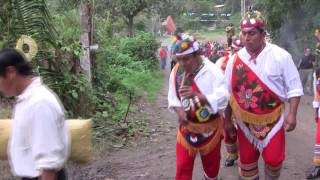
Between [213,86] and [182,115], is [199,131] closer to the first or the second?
[182,115]

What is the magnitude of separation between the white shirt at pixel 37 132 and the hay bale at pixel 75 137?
0.34 metres

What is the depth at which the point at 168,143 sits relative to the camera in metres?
8.75

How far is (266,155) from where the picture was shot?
193 inches

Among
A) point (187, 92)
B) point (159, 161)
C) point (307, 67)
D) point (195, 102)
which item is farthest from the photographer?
point (307, 67)

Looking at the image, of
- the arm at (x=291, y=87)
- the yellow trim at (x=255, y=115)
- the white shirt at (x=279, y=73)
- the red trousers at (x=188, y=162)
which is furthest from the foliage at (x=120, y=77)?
the arm at (x=291, y=87)

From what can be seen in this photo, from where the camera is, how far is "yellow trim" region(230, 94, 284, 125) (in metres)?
4.89

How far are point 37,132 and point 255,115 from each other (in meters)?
2.52

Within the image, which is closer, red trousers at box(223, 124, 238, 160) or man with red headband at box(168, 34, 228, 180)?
man with red headband at box(168, 34, 228, 180)

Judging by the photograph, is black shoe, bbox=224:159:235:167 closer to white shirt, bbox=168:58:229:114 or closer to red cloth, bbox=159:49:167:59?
white shirt, bbox=168:58:229:114

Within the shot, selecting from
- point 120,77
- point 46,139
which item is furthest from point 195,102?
point 120,77

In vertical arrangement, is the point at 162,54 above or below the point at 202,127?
below

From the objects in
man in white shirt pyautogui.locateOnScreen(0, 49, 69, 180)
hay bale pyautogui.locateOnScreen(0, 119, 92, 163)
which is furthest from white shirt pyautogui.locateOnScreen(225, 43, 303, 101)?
man in white shirt pyautogui.locateOnScreen(0, 49, 69, 180)

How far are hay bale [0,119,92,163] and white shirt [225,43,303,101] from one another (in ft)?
6.42

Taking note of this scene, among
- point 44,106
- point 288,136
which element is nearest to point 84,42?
point 288,136
